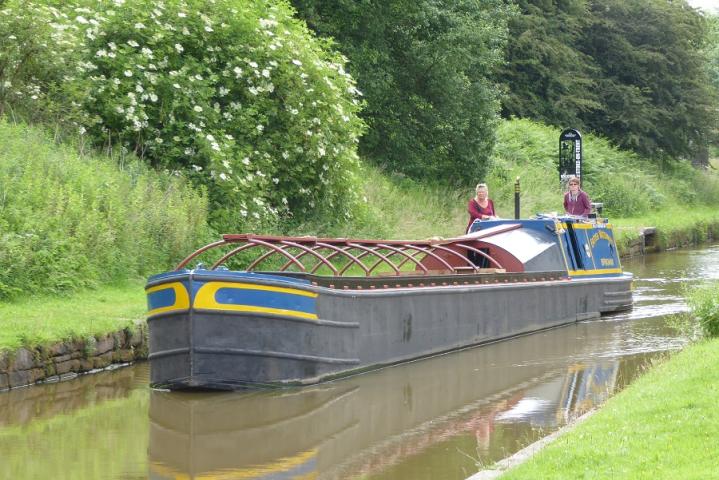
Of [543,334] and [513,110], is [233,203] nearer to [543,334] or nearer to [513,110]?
[543,334]

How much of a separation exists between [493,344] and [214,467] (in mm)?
8419

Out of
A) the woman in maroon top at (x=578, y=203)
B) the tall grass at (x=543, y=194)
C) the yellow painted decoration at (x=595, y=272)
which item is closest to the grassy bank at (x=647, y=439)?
the yellow painted decoration at (x=595, y=272)

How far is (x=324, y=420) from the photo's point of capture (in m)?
11.6

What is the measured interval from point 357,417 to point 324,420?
0.35 metres

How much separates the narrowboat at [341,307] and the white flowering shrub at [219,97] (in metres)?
1.70

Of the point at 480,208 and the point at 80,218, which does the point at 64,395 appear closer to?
the point at 80,218

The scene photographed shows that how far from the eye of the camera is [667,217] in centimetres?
4303

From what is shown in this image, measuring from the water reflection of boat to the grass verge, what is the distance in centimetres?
132

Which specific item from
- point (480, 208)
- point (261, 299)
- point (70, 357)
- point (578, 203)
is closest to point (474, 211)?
point (480, 208)

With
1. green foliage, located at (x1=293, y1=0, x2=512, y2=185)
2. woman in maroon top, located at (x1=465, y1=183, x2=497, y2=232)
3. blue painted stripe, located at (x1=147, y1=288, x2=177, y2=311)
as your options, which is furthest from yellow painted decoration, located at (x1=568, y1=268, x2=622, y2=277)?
green foliage, located at (x1=293, y1=0, x2=512, y2=185)

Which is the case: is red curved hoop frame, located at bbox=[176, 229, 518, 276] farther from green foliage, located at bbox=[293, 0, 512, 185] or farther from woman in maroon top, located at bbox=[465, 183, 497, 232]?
green foliage, located at bbox=[293, 0, 512, 185]

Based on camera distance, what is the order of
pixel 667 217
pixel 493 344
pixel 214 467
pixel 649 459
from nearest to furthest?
pixel 649 459 → pixel 214 467 → pixel 493 344 → pixel 667 217

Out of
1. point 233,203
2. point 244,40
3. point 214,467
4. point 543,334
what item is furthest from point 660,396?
point 244,40

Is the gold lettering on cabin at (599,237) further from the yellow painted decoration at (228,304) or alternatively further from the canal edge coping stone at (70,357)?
the yellow painted decoration at (228,304)
